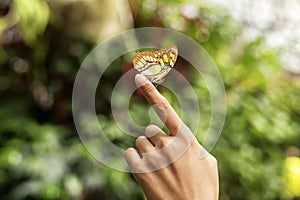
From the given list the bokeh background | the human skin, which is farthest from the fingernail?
the bokeh background

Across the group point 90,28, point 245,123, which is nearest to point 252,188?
point 245,123

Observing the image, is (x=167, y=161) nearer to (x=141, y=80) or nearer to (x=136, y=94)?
(x=141, y=80)

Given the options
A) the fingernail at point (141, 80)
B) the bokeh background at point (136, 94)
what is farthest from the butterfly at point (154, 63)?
the bokeh background at point (136, 94)

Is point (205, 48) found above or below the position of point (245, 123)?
above

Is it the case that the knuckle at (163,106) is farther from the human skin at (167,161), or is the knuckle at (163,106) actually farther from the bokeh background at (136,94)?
the bokeh background at (136,94)

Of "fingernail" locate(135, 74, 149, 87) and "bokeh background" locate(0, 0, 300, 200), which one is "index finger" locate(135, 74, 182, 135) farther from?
"bokeh background" locate(0, 0, 300, 200)

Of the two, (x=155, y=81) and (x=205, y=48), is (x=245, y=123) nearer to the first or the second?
(x=205, y=48)
